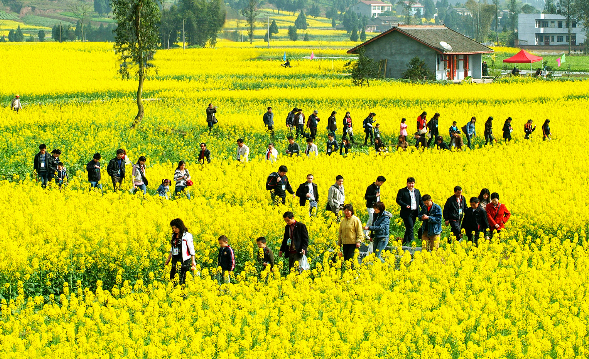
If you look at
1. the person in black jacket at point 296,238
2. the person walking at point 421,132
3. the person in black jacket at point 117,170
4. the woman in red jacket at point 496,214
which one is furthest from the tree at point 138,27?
the person in black jacket at point 296,238

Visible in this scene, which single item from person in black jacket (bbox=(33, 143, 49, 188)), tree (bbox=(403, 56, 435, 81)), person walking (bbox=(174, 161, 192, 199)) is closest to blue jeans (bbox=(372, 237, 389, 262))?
person walking (bbox=(174, 161, 192, 199))

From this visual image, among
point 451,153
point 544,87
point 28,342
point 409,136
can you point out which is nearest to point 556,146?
point 451,153

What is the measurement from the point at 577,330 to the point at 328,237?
6.73 metres

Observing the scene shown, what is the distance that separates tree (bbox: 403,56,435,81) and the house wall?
1.17 m

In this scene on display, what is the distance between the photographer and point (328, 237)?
17.5 meters

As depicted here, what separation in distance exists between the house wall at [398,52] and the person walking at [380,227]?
52553mm

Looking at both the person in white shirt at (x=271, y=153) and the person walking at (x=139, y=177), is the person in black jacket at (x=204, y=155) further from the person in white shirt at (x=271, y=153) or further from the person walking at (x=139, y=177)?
the person walking at (x=139, y=177)

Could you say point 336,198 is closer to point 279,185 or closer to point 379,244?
point 279,185

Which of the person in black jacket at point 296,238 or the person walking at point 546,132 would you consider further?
the person walking at point 546,132

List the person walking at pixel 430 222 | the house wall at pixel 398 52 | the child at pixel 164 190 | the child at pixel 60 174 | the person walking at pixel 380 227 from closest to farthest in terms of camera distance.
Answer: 1. the person walking at pixel 380 227
2. the person walking at pixel 430 222
3. the child at pixel 164 190
4. the child at pixel 60 174
5. the house wall at pixel 398 52

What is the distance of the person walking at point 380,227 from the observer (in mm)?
15938

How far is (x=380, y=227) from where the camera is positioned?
627 inches

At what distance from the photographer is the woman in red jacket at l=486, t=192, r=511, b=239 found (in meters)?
17.2

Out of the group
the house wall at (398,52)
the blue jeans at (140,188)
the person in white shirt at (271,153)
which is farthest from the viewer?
the house wall at (398,52)
